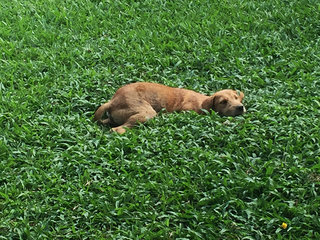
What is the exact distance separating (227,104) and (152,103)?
3.21 ft

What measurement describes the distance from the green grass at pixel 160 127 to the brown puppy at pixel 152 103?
0.64ft

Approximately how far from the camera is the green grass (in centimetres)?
567

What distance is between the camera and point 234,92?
7.57 metres

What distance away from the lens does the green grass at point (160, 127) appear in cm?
567

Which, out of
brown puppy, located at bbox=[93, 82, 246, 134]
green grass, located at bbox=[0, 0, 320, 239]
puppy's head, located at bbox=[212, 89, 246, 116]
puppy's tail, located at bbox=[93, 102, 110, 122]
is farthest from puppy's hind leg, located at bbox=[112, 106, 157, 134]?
puppy's head, located at bbox=[212, 89, 246, 116]

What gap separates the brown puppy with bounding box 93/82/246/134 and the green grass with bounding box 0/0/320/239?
0.64 feet

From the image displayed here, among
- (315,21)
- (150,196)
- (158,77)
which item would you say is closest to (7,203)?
(150,196)

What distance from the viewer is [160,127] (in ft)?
23.3

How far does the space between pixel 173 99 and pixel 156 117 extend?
410 millimetres

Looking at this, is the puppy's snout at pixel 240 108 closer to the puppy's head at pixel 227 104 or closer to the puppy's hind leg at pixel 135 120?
the puppy's head at pixel 227 104

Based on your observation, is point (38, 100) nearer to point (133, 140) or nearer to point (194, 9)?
point (133, 140)

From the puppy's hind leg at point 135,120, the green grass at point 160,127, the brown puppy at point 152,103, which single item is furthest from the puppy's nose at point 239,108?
the puppy's hind leg at point 135,120

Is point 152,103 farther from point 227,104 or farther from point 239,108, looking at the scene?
point 239,108

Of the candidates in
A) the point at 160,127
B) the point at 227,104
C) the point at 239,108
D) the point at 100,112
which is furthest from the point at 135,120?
the point at 239,108
